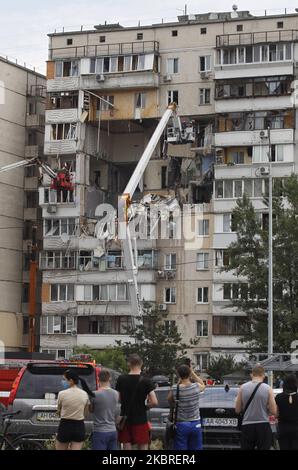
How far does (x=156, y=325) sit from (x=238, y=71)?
67.4 ft

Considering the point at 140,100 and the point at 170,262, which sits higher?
the point at 140,100

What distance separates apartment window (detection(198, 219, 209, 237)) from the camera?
263 feet

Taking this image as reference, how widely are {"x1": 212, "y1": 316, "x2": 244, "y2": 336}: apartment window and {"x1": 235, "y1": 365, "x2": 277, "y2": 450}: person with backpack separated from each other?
60.6 m

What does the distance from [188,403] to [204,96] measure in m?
67.0

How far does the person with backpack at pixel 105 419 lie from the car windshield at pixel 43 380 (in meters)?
2.79

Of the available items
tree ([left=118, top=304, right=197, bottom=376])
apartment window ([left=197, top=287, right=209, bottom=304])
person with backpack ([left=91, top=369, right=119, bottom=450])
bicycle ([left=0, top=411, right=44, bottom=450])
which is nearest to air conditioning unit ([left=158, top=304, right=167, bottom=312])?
apartment window ([left=197, top=287, right=209, bottom=304])

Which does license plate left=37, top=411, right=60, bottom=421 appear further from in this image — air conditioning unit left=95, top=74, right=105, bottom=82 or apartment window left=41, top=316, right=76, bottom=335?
air conditioning unit left=95, top=74, right=105, bottom=82

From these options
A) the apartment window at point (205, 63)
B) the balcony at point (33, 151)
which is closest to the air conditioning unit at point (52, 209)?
the balcony at point (33, 151)

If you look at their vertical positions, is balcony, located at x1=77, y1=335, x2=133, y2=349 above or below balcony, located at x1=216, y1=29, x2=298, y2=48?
below

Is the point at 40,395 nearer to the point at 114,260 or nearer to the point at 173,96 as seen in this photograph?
the point at 114,260

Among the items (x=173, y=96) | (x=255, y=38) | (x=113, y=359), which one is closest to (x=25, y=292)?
(x=173, y=96)

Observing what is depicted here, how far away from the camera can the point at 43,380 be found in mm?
19609
